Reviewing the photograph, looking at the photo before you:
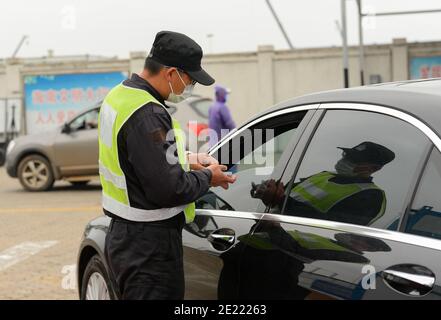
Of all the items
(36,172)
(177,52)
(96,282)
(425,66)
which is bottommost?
(36,172)

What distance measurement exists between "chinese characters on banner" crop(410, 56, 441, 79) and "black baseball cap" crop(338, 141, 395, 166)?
74.0ft

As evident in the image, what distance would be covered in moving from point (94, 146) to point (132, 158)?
10582 millimetres

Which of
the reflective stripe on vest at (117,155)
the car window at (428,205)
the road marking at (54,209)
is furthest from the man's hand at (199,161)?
the road marking at (54,209)

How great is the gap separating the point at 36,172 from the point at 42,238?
5451 mm

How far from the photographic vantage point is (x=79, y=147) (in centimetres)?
1358

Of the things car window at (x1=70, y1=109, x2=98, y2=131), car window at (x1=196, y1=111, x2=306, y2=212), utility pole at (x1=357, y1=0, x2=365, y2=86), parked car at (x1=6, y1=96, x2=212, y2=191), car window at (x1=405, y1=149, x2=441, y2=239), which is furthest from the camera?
utility pole at (x1=357, y1=0, x2=365, y2=86)

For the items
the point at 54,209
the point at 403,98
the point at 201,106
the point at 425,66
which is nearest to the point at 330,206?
the point at 403,98

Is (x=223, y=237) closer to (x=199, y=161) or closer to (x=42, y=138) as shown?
(x=199, y=161)

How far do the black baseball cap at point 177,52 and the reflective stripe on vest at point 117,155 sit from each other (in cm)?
19

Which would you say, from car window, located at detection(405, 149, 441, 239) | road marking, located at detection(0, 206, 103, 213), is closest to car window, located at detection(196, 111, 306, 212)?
car window, located at detection(405, 149, 441, 239)

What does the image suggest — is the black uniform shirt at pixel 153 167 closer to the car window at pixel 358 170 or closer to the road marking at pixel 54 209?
the car window at pixel 358 170

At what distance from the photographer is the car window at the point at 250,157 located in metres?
3.42

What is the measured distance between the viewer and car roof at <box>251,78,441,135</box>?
2.62 metres

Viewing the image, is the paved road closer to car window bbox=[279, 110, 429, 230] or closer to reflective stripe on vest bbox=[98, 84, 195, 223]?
reflective stripe on vest bbox=[98, 84, 195, 223]
